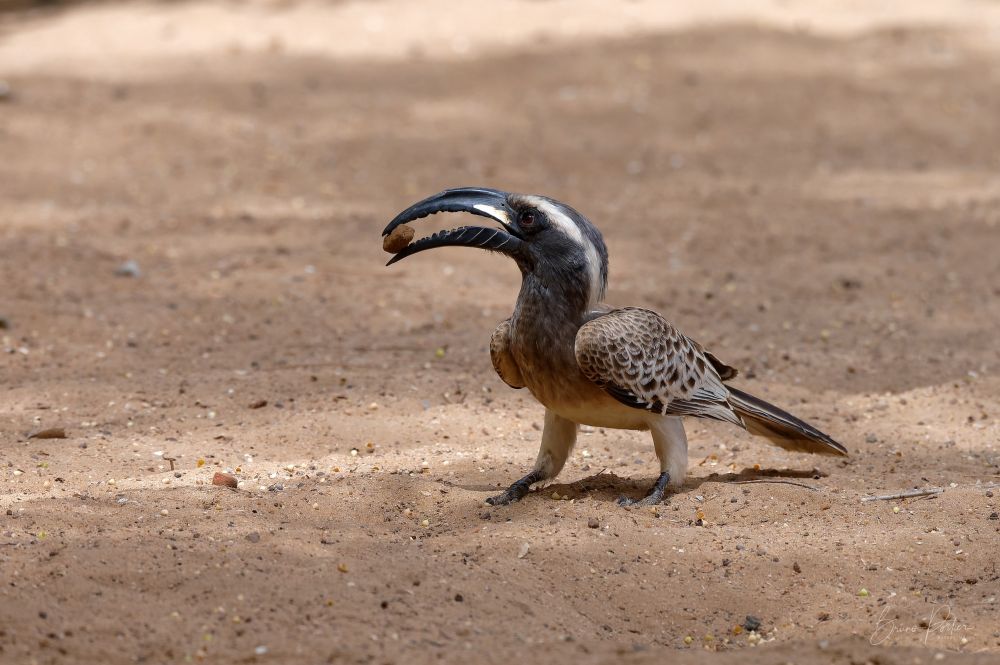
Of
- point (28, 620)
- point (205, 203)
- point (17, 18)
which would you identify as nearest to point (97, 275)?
point (205, 203)

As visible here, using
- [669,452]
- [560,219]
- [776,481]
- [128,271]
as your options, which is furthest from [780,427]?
[128,271]

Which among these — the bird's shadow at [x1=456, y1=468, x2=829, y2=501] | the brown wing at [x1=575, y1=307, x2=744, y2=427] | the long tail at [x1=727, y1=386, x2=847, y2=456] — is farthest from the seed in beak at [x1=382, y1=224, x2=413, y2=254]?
the long tail at [x1=727, y1=386, x2=847, y2=456]

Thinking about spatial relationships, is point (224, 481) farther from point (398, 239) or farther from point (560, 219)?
point (560, 219)

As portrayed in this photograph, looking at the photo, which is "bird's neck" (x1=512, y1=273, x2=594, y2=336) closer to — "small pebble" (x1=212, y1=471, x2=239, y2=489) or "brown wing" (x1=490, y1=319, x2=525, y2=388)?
"brown wing" (x1=490, y1=319, x2=525, y2=388)

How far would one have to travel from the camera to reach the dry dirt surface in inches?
170

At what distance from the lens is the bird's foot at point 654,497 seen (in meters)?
5.20

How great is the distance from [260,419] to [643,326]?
80.6 inches

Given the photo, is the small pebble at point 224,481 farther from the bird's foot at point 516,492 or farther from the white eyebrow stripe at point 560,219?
the white eyebrow stripe at point 560,219

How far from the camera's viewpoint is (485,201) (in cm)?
520

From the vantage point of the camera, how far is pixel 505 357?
5312 mm

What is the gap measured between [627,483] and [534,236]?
119cm

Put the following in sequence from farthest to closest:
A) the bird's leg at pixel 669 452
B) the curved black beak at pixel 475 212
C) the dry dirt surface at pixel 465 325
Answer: the bird's leg at pixel 669 452 < the curved black beak at pixel 475 212 < the dry dirt surface at pixel 465 325

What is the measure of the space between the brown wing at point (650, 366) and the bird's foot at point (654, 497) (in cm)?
27

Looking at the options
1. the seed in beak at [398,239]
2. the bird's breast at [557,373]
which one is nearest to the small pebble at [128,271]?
the seed in beak at [398,239]
